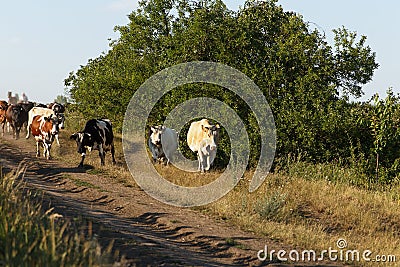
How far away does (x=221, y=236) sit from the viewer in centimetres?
1172

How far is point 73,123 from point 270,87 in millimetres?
15149

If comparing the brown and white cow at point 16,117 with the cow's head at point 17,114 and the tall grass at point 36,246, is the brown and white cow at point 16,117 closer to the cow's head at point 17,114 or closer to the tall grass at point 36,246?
the cow's head at point 17,114

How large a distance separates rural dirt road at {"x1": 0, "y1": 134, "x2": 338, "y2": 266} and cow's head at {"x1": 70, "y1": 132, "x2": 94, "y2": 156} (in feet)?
6.82

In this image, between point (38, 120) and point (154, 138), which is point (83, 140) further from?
point (38, 120)

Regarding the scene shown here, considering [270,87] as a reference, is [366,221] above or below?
below

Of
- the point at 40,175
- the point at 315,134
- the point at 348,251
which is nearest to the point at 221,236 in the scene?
the point at 348,251

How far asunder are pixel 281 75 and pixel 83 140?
27.9 feet

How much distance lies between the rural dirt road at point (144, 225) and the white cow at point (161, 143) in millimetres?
5072

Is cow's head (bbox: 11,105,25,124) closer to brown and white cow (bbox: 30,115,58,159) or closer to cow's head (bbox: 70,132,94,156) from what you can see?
brown and white cow (bbox: 30,115,58,159)

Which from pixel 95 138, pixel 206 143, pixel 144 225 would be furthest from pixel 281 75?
pixel 144 225

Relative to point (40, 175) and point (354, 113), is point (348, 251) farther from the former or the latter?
point (354, 113)

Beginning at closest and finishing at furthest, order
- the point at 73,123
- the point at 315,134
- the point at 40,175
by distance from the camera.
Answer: the point at 40,175 < the point at 315,134 < the point at 73,123

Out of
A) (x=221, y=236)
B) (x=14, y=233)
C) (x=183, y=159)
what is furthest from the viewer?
(x=183, y=159)

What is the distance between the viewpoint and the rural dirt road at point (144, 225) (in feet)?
33.6
